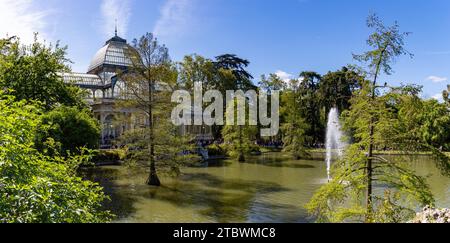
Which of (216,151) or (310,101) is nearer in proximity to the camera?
(216,151)

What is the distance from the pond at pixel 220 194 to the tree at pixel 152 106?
123cm

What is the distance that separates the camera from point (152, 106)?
22.7 meters

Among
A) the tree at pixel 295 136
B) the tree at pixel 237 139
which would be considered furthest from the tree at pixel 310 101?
the tree at pixel 237 139

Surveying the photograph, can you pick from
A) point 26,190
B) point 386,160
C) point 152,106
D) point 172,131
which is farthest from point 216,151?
point 26,190

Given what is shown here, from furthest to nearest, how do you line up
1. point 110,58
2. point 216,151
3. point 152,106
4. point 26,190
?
point 110,58, point 216,151, point 152,106, point 26,190

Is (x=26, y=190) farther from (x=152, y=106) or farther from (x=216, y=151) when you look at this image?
(x=216, y=151)

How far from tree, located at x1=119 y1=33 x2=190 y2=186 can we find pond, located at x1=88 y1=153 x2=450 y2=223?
4.05 feet

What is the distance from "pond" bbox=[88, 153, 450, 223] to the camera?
15.0m

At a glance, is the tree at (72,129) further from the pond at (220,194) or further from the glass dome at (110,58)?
the glass dome at (110,58)

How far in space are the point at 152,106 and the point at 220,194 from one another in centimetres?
695

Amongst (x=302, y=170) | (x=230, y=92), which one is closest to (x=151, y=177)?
(x=302, y=170)

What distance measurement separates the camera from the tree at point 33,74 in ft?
69.6
